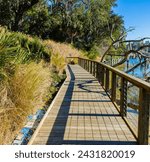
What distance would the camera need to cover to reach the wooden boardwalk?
636 cm

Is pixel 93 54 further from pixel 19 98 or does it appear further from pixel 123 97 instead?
pixel 19 98

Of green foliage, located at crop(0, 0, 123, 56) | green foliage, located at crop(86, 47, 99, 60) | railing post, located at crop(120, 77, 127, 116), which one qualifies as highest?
green foliage, located at crop(0, 0, 123, 56)

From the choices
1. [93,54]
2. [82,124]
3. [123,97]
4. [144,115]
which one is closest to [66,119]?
[82,124]

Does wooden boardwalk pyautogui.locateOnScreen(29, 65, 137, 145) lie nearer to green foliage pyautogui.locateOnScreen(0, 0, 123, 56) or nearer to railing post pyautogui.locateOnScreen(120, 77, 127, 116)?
railing post pyautogui.locateOnScreen(120, 77, 127, 116)

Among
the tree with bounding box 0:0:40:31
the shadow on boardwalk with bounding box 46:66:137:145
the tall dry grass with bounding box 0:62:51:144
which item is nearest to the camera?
the shadow on boardwalk with bounding box 46:66:137:145

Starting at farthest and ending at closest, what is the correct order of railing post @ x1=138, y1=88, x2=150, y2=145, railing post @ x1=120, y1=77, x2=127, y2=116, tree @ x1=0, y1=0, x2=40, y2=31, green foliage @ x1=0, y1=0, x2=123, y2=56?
green foliage @ x1=0, y1=0, x2=123, y2=56 < tree @ x1=0, y1=0, x2=40, y2=31 < railing post @ x1=120, y1=77, x2=127, y2=116 < railing post @ x1=138, y1=88, x2=150, y2=145

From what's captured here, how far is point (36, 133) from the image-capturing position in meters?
6.61

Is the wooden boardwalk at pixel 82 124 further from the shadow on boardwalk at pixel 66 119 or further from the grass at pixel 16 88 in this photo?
the grass at pixel 16 88

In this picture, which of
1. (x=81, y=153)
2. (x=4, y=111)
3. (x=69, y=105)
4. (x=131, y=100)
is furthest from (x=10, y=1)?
(x=81, y=153)

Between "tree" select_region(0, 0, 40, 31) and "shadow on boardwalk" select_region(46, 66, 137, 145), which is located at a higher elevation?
"tree" select_region(0, 0, 40, 31)

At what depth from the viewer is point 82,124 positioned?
753 centimetres

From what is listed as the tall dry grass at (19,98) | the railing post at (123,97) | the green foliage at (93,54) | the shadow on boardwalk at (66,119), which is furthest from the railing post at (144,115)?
the green foliage at (93,54)

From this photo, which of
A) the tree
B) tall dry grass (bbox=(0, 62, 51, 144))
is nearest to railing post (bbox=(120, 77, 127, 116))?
tall dry grass (bbox=(0, 62, 51, 144))

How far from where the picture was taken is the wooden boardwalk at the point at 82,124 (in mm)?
6363
